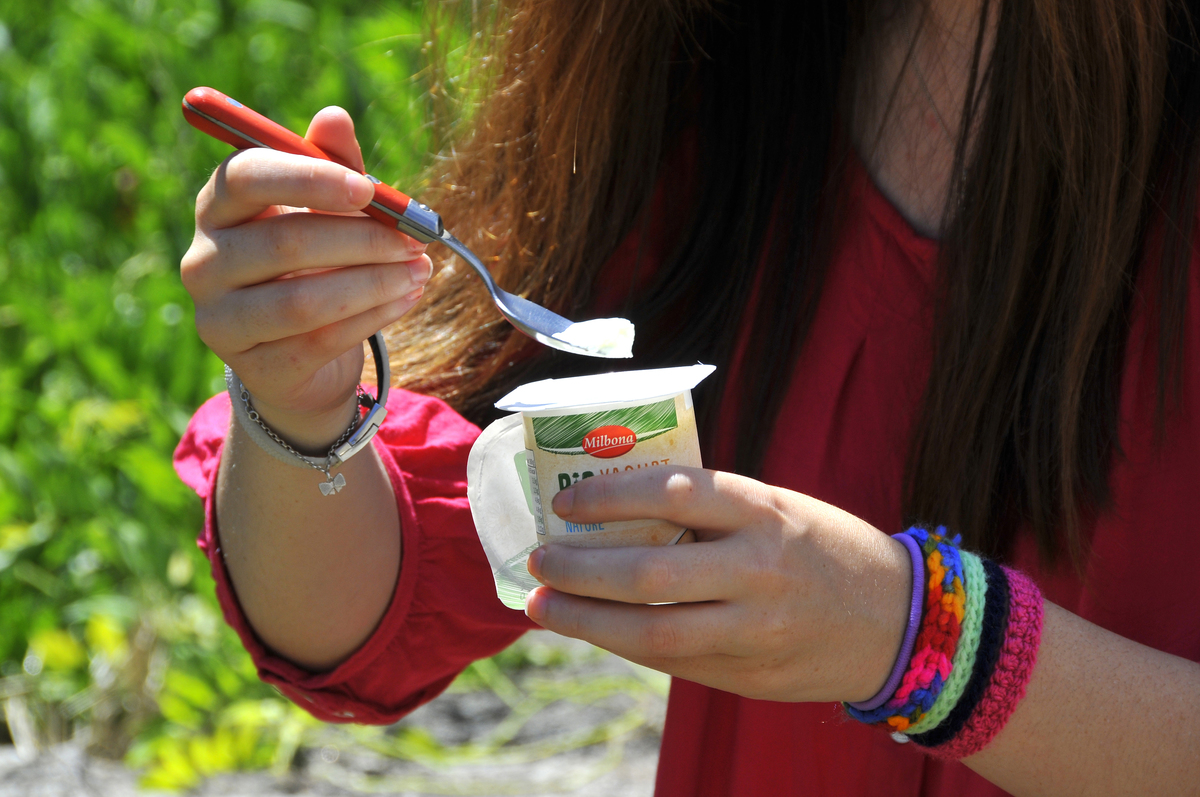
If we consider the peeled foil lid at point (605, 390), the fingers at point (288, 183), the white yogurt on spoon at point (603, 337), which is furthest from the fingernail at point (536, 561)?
the fingers at point (288, 183)

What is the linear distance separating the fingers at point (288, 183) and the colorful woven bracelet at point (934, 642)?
0.55 meters

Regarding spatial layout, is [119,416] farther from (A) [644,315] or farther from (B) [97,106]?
(A) [644,315]

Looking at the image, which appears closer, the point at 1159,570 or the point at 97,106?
the point at 1159,570

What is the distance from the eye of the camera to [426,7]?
136 cm

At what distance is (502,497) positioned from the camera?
3.16 ft

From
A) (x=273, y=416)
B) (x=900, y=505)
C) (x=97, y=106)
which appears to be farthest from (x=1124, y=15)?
(x=97, y=106)

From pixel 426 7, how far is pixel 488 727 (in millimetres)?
1729

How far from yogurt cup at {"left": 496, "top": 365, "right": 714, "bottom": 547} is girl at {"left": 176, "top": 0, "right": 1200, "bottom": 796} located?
3 cm

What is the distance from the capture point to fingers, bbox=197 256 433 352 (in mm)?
843

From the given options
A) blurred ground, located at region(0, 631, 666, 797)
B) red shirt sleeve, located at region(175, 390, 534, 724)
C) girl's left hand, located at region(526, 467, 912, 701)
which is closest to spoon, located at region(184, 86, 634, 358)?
girl's left hand, located at region(526, 467, 912, 701)

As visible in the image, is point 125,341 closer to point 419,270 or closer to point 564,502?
point 419,270

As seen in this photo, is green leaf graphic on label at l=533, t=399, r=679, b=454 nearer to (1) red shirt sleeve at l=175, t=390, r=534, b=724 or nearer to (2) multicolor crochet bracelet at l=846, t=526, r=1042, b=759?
(2) multicolor crochet bracelet at l=846, t=526, r=1042, b=759

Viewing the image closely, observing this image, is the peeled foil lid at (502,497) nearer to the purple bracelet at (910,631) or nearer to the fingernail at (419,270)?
the fingernail at (419,270)

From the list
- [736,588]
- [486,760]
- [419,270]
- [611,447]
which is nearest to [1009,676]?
[736,588]
